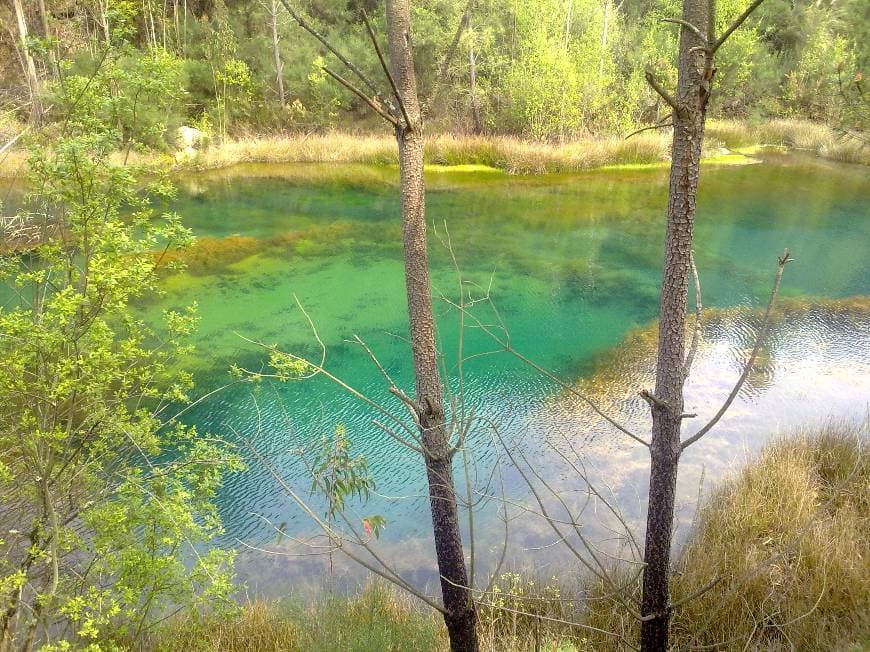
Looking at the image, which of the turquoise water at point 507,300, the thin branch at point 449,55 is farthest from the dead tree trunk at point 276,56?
the thin branch at point 449,55

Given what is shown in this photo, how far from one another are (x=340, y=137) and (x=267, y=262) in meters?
8.38

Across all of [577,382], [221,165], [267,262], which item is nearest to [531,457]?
[577,382]

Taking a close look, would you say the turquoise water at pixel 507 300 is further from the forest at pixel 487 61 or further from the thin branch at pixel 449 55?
the forest at pixel 487 61

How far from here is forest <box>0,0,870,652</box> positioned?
2523mm

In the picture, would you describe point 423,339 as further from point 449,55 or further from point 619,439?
point 619,439

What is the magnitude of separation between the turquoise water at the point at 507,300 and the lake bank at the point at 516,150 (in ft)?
2.02


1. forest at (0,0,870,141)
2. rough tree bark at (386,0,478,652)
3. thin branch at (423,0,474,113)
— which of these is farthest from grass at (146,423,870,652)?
forest at (0,0,870,141)

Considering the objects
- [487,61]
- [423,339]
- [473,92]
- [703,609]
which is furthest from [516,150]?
[423,339]

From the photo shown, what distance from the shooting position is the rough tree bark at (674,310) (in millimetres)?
1973

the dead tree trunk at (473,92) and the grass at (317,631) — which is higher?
the dead tree trunk at (473,92)

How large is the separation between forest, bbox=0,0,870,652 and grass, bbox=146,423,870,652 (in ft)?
0.08

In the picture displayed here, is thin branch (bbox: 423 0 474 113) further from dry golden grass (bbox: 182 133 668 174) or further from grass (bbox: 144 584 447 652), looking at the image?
dry golden grass (bbox: 182 133 668 174)

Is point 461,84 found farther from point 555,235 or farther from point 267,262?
point 267,262

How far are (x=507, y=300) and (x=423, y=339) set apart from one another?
6107 mm
